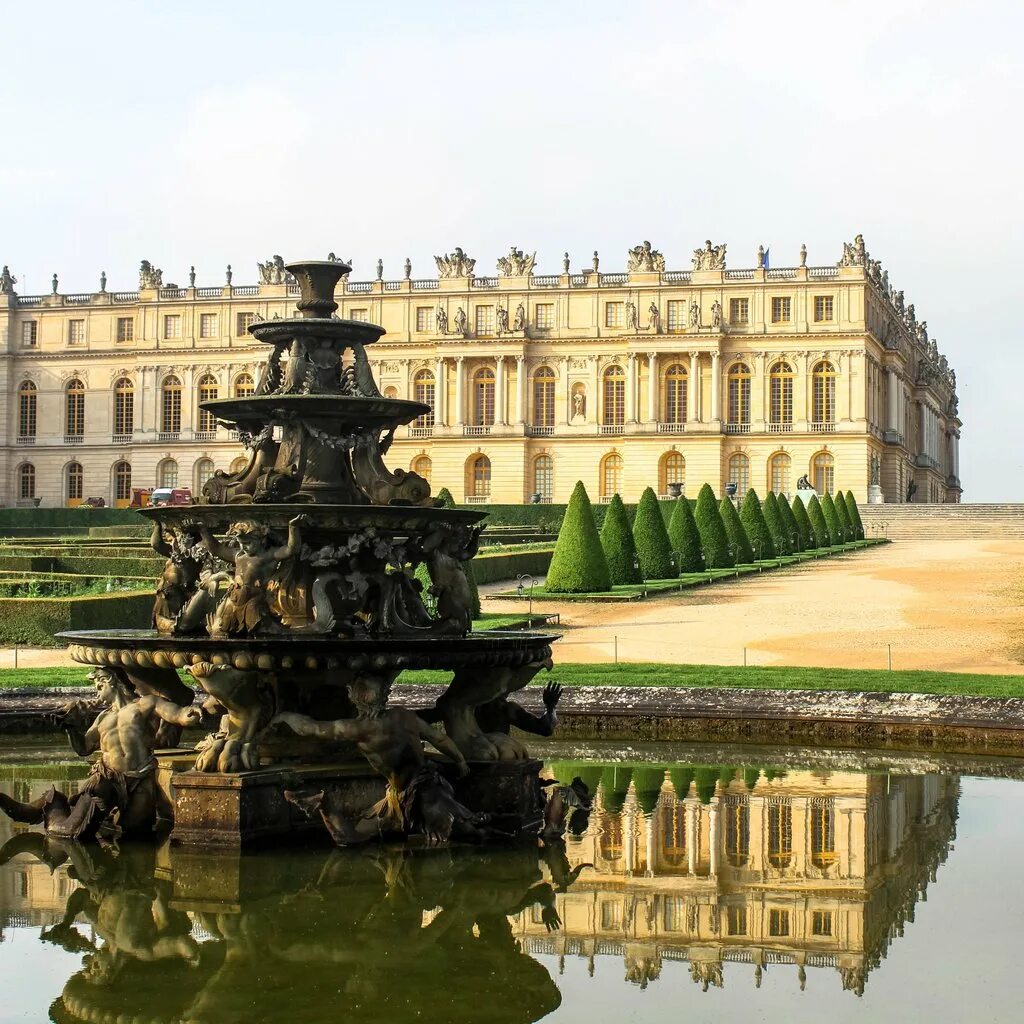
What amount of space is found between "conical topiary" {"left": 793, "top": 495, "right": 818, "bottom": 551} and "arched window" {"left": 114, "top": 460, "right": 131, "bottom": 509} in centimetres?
3375

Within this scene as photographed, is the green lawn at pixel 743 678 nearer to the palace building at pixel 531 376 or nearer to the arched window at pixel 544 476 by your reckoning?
the palace building at pixel 531 376

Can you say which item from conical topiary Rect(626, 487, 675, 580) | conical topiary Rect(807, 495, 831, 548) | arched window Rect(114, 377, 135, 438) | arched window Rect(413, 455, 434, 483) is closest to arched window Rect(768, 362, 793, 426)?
arched window Rect(413, 455, 434, 483)

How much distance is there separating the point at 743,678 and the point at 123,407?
5662 centimetres

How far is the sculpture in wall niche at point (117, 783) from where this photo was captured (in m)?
8.92

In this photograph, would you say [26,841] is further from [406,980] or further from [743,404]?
[743,404]

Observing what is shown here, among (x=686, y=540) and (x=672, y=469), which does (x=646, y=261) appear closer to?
(x=672, y=469)

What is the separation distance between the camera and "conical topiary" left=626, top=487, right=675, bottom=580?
32.9 metres

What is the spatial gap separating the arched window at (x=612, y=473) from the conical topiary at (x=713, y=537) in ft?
87.8

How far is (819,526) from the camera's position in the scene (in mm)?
44844

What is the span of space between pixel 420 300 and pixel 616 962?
197ft

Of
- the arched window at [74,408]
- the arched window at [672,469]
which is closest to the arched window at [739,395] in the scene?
the arched window at [672,469]

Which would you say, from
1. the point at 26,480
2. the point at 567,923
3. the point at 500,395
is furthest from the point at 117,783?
the point at 26,480

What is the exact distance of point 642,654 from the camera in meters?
19.5

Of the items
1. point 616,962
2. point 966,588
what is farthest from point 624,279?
point 616,962
